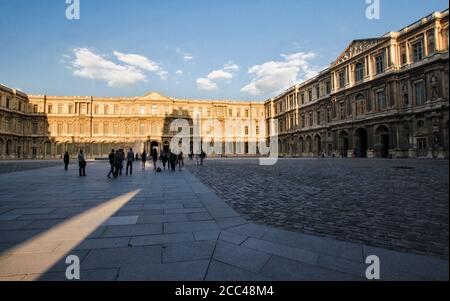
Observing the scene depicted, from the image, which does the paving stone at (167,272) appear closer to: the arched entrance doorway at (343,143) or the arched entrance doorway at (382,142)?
the arched entrance doorway at (382,142)

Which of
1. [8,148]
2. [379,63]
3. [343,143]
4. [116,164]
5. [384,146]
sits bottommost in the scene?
[116,164]

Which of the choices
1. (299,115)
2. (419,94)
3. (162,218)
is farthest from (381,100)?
(162,218)

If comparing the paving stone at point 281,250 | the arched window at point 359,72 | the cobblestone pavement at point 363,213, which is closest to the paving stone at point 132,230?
the paving stone at point 281,250

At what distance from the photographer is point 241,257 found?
113 inches

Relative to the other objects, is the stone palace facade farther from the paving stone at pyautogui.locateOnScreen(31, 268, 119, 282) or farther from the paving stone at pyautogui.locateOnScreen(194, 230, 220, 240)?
the paving stone at pyautogui.locateOnScreen(31, 268, 119, 282)

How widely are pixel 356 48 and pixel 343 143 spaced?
44.6 ft

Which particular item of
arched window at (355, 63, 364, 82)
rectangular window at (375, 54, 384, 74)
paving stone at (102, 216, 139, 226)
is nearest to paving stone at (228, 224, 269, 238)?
paving stone at (102, 216, 139, 226)

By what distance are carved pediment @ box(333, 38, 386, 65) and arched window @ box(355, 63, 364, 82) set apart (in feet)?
5.32

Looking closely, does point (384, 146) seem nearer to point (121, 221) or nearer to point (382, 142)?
point (382, 142)

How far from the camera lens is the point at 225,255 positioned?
2920 mm

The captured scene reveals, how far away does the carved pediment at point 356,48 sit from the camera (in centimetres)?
3071

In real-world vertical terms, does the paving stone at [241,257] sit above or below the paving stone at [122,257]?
below

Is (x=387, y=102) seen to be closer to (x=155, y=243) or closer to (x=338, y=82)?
(x=338, y=82)

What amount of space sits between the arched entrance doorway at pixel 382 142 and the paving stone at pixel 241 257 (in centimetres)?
3322
